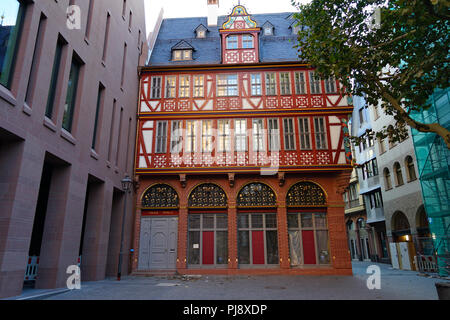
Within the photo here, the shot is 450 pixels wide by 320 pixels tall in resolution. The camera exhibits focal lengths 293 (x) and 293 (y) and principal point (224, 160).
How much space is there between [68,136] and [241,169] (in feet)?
→ 30.2

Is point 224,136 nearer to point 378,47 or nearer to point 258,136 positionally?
point 258,136

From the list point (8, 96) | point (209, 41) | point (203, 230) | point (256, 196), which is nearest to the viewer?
point (8, 96)

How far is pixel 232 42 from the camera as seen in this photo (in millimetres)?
19281

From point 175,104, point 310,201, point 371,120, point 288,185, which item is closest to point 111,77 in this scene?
point 175,104

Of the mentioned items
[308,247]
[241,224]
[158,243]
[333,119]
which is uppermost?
[333,119]

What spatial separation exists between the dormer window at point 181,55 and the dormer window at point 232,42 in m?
2.78

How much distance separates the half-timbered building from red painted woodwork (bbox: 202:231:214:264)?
57mm

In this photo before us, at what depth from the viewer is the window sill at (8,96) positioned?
7.74 meters

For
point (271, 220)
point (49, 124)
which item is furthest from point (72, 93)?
point (271, 220)

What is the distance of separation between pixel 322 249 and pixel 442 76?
1037 cm

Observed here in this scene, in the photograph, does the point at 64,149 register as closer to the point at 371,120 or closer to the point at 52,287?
the point at 52,287

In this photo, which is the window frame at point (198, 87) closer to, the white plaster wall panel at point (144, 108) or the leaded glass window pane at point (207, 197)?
the white plaster wall panel at point (144, 108)

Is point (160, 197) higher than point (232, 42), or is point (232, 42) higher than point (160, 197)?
point (232, 42)

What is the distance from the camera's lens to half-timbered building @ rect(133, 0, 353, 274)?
16531 mm
